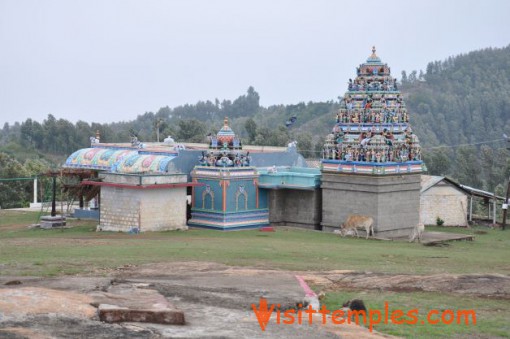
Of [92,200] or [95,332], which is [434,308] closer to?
[95,332]

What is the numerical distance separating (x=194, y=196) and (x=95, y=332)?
27151 mm

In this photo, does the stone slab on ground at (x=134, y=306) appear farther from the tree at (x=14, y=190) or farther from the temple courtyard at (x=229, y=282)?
the tree at (x=14, y=190)

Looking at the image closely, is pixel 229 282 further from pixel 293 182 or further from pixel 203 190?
pixel 293 182

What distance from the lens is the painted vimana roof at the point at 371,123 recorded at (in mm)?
40625

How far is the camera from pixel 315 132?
150375 mm

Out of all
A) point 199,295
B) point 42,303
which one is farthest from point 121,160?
point 42,303

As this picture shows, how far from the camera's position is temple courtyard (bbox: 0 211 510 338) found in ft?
51.7

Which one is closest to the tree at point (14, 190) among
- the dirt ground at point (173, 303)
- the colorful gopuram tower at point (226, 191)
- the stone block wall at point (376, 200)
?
the colorful gopuram tower at point (226, 191)

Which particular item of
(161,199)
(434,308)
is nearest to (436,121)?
(161,199)

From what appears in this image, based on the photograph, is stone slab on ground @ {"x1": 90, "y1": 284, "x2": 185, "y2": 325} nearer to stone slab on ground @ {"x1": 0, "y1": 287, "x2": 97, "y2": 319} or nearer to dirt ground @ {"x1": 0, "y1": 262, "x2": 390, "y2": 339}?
dirt ground @ {"x1": 0, "y1": 262, "x2": 390, "y2": 339}

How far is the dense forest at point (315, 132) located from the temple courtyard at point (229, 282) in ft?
72.7

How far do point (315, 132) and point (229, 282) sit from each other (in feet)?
429

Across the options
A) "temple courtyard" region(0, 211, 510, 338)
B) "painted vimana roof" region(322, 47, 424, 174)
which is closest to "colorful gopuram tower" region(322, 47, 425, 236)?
"painted vimana roof" region(322, 47, 424, 174)

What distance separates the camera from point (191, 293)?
1855cm
